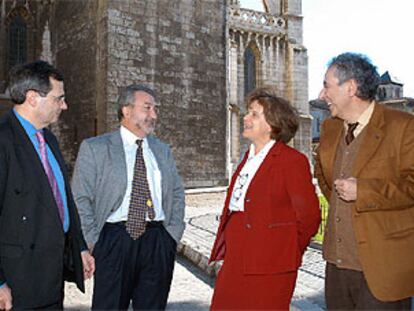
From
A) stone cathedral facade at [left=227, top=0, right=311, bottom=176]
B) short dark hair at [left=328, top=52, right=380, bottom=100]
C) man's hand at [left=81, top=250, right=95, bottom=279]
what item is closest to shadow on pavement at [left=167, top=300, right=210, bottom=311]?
man's hand at [left=81, top=250, right=95, bottom=279]

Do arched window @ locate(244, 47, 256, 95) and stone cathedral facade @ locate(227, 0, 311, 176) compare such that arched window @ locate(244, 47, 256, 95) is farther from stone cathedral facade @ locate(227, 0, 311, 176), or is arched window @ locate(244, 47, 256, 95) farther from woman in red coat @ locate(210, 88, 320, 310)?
woman in red coat @ locate(210, 88, 320, 310)

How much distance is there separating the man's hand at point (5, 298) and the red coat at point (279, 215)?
51.9 inches

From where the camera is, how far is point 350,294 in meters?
2.66

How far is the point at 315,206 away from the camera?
284 centimetres

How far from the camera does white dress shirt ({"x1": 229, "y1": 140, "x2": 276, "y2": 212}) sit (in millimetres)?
2993

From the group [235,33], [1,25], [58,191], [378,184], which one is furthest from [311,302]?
[235,33]

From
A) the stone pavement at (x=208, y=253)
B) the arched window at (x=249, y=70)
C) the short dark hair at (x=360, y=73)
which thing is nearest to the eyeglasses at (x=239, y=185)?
the short dark hair at (x=360, y=73)

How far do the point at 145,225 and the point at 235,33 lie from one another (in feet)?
87.9

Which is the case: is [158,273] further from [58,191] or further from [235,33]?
[235,33]

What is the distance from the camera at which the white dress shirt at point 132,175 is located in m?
3.25

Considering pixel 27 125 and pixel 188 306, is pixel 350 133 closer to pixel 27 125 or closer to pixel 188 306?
pixel 27 125

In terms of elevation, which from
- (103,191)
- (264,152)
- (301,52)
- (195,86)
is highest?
(301,52)

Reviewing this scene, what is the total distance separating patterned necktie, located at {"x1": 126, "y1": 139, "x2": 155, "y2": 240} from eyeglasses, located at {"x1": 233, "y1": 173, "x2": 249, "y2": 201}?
628 millimetres

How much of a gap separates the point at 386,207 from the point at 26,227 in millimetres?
1904
